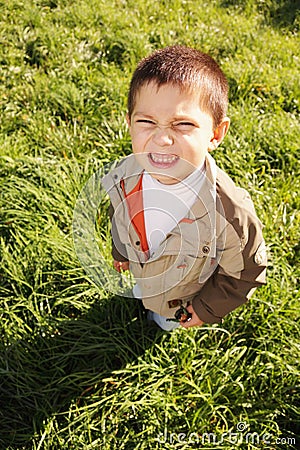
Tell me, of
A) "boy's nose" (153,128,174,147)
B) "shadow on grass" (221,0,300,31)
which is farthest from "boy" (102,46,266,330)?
"shadow on grass" (221,0,300,31)

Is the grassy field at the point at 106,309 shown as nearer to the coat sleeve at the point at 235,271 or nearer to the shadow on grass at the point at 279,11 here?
the coat sleeve at the point at 235,271

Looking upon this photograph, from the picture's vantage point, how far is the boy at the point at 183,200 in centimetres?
144

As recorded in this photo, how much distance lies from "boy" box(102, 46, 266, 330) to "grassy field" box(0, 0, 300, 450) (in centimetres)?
35

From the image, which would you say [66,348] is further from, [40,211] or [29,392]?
[40,211]

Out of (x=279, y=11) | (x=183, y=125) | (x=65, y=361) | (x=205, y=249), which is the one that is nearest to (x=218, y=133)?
(x=183, y=125)

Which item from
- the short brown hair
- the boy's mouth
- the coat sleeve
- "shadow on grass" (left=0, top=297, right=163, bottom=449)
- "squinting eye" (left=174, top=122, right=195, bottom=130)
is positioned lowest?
"shadow on grass" (left=0, top=297, right=163, bottom=449)

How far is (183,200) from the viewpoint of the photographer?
62.2 inches

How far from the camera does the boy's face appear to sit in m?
1.42

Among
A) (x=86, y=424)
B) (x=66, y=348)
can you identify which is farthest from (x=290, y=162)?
(x=86, y=424)

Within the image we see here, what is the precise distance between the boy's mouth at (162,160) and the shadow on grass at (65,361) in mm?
928

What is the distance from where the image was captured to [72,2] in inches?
156

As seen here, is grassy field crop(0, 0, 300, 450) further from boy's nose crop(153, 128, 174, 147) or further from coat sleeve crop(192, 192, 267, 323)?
boy's nose crop(153, 128, 174, 147)

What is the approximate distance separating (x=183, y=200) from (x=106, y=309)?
2.77 feet

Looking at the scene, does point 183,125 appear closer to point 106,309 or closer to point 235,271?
point 235,271
